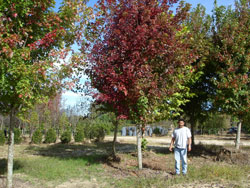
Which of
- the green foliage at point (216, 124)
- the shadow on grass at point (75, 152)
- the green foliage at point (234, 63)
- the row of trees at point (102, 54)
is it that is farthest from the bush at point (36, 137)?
the green foliage at point (216, 124)

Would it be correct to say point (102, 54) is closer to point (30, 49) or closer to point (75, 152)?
point (30, 49)

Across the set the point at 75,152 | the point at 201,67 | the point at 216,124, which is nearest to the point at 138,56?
the point at 201,67

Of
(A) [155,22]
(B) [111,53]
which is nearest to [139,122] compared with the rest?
(B) [111,53]

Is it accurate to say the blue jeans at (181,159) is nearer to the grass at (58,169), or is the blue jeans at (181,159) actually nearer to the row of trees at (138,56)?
the row of trees at (138,56)

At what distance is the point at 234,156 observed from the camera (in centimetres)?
889

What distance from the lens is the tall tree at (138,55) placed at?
6.15m

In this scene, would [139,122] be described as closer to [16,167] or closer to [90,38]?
[90,38]

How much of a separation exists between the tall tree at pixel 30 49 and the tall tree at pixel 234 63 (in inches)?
233

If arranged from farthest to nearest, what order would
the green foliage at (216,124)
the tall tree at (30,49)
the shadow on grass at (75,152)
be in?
the green foliage at (216,124), the shadow on grass at (75,152), the tall tree at (30,49)

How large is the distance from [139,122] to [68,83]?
7.85ft

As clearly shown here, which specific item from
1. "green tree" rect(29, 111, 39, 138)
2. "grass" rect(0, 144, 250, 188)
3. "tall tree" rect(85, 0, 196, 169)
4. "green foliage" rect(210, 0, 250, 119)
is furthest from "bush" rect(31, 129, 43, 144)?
"green foliage" rect(210, 0, 250, 119)

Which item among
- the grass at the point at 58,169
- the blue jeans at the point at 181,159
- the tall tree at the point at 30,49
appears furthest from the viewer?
the grass at the point at 58,169

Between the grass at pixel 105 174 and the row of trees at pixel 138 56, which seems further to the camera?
the row of trees at pixel 138 56

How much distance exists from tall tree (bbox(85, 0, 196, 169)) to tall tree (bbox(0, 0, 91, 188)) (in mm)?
927
